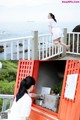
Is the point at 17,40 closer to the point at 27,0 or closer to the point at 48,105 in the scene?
the point at 27,0

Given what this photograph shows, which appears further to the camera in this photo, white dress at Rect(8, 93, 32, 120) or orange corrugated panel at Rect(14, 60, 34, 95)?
orange corrugated panel at Rect(14, 60, 34, 95)

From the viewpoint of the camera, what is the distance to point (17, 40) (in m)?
1.54

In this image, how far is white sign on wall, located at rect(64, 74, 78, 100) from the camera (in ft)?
5.60

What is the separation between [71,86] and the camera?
5.70 ft

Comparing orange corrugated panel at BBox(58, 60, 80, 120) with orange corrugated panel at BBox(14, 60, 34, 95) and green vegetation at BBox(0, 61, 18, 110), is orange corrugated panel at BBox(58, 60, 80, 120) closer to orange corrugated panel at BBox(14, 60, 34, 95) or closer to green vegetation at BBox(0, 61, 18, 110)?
orange corrugated panel at BBox(14, 60, 34, 95)

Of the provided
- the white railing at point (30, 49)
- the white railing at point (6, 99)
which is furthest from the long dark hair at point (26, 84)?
the white railing at point (6, 99)

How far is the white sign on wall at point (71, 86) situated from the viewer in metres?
1.71

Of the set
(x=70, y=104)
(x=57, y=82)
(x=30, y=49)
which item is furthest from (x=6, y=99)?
(x=30, y=49)

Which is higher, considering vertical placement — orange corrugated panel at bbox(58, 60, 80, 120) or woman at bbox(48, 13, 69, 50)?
woman at bbox(48, 13, 69, 50)

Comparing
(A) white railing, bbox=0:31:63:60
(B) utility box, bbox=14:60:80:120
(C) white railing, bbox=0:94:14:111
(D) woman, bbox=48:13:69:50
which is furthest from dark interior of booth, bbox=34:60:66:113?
(D) woman, bbox=48:13:69:50

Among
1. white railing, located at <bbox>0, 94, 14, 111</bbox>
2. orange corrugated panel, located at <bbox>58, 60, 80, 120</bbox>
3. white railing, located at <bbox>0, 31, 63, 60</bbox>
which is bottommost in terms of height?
white railing, located at <bbox>0, 94, 14, 111</bbox>

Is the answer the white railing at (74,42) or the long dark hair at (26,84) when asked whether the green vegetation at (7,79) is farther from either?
the white railing at (74,42)

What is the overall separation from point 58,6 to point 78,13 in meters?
0.09

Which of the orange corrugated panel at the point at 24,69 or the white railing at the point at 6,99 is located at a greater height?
the orange corrugated panel at the point at 24,69
